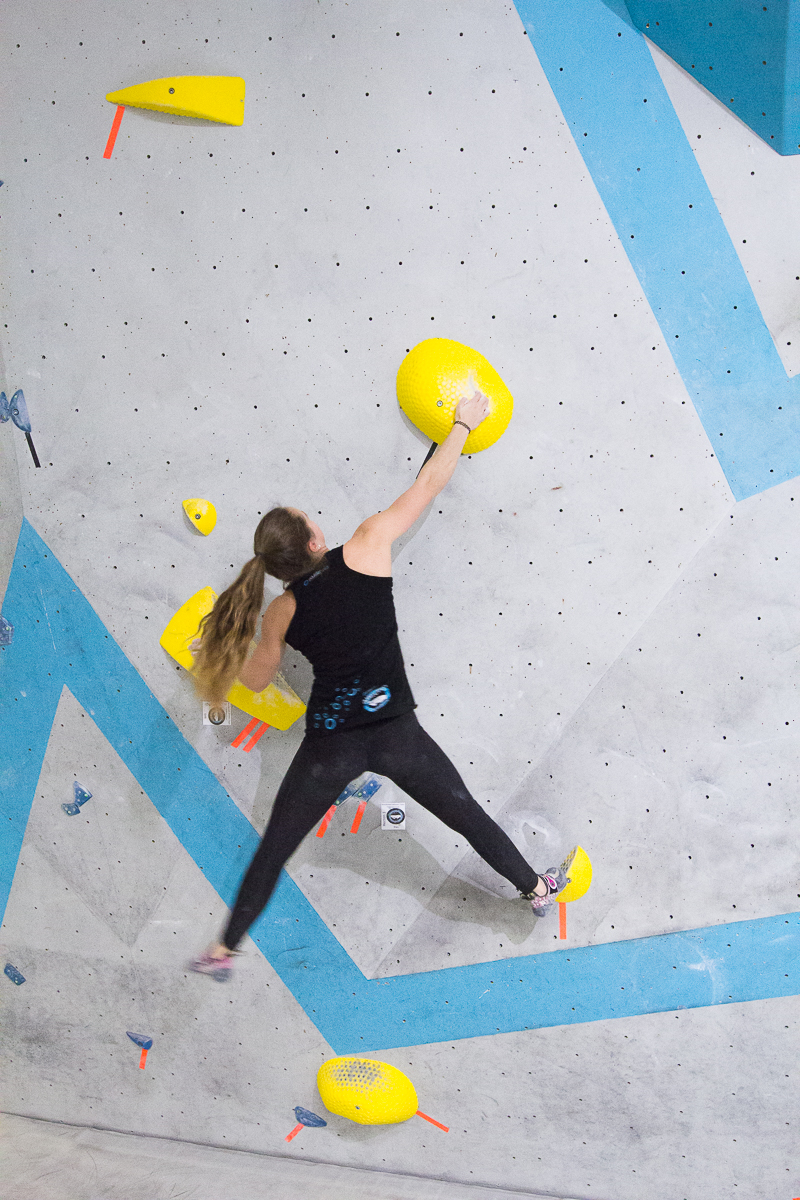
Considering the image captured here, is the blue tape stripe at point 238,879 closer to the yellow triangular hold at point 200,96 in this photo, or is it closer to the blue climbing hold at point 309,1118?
the blue climbing hold at point 309,1118

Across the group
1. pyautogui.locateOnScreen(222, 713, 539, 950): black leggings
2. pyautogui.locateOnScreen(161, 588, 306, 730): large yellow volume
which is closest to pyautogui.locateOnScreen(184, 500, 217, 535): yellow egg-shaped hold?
pyautogui.locateOnScreen(161, 588, 306, 730): large yellow volume

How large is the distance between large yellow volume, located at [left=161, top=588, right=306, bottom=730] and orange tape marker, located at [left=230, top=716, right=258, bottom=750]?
31 millimetres

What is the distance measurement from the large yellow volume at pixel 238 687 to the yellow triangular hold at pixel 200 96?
1.37m

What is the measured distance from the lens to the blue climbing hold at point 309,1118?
98.5 inches

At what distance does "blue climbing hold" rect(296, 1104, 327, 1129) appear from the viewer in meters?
2.50

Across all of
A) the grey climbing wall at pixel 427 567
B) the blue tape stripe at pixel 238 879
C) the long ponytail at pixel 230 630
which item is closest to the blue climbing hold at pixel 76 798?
the grey climbing wall at pixel 427 567

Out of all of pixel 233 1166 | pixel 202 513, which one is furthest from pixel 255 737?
pixel 233 1166

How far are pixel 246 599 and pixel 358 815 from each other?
0.80 metres

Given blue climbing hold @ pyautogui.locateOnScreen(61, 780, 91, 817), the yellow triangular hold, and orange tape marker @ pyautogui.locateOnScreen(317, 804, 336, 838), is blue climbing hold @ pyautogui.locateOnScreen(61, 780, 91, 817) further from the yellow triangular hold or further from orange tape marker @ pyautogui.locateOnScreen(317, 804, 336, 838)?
the yellow triangular hold

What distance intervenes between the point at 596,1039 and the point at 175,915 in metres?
1.39

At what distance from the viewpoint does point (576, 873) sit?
7.33 ft

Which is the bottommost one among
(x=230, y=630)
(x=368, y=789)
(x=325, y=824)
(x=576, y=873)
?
(x=576, y=873)

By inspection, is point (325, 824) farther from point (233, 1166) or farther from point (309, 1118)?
point (233, 1166)

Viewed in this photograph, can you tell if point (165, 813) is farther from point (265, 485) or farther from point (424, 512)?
point (424, 512)
